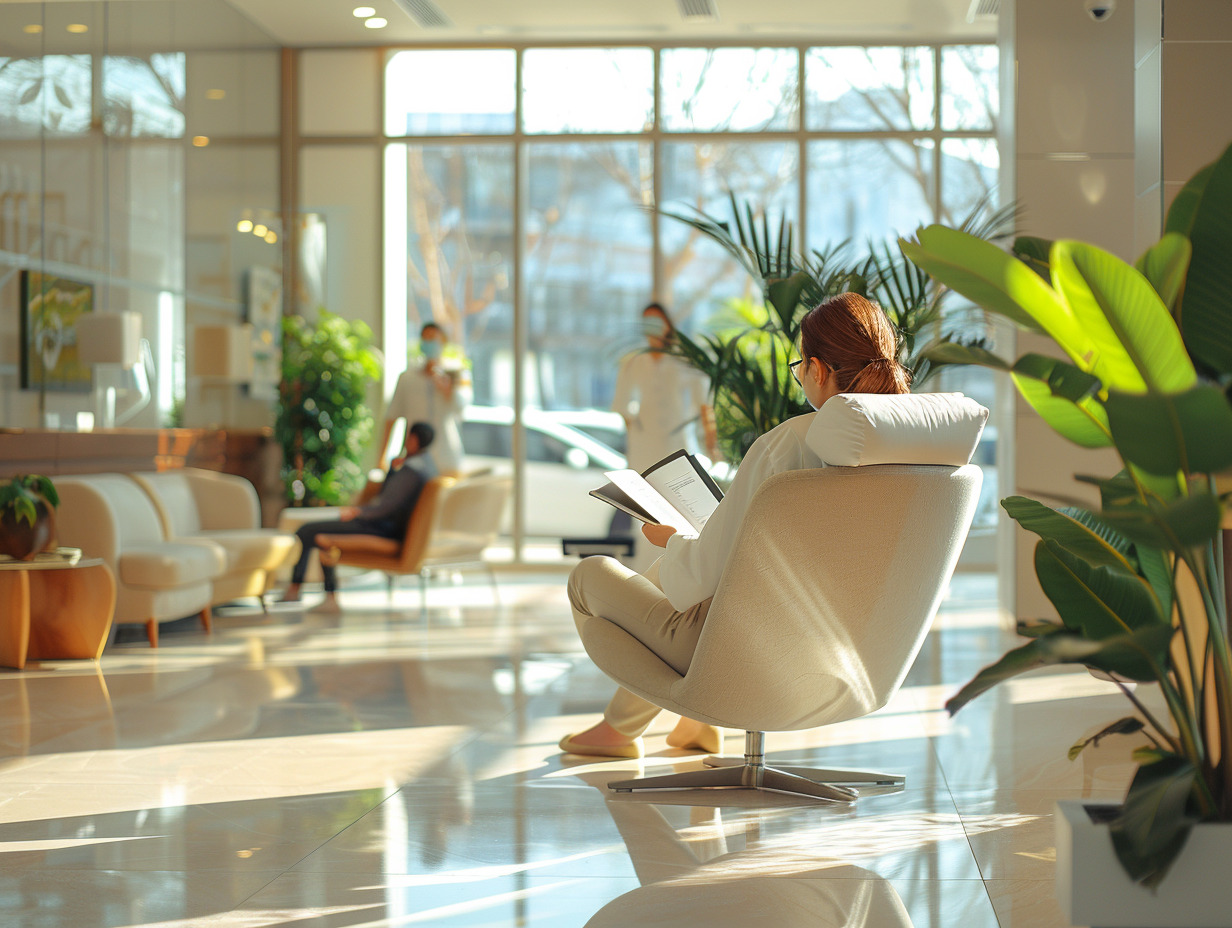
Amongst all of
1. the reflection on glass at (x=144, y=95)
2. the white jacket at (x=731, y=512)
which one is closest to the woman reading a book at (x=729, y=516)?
the white jacket at (x=731, y=512)

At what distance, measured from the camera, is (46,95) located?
6621 mm

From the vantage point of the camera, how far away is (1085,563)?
233 centimetres

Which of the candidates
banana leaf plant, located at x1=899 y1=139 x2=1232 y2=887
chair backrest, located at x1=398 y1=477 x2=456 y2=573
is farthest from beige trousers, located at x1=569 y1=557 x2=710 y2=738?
chair backrest, located at x1=398 y1=477 x2=456 y2=573

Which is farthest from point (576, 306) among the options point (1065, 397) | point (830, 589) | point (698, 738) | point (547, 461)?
point (1065, 397)

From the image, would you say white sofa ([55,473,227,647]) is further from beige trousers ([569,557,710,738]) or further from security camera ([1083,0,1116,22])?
security camera ([1083,0,1116,22])

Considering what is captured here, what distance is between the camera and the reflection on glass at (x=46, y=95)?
249 inches

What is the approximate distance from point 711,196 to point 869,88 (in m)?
1.45

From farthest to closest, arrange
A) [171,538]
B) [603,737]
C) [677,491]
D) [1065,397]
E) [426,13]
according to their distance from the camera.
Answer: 1. [426,13]
2. [171,538]
3. [603,737]
4. [677,491]
5. [1065,397]

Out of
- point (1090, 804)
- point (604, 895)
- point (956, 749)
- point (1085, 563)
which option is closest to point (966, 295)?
point (1085, 563)

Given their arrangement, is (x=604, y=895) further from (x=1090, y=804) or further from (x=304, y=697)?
(x=304, y=697)

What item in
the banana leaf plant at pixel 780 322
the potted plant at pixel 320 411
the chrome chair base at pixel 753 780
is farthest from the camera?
the potted plant at pixel 320 411

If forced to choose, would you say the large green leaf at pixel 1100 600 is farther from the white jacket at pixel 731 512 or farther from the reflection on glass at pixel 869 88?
the reflection on glass at pixel 869 88

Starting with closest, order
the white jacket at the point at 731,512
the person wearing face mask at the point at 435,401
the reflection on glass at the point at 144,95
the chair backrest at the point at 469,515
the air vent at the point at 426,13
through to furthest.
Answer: the white jacket at the point at 731,512, the reflection on glass at the point at 144,95, the chair backrest at the point at 469,515, the air vent at the point at 426,13, the person wearing face mask at the point at 435,401

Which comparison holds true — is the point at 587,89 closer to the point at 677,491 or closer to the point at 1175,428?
the point at 677,491
